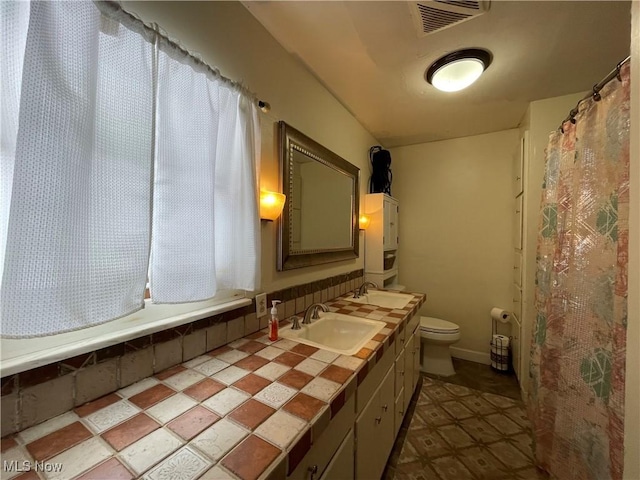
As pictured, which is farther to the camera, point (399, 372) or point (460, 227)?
point (460, 227)

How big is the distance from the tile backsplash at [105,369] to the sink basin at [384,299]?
104 centimetres

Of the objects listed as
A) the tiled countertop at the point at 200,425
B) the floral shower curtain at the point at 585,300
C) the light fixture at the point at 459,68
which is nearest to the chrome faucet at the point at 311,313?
the tiled countertop at the point at 200,425

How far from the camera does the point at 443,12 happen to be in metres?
1.11

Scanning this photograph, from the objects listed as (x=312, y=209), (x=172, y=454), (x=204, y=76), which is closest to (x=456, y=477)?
(x=172, y=454)

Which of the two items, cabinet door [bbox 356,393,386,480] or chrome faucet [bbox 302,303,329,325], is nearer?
cabinet door [bbox 356,393,386,480]

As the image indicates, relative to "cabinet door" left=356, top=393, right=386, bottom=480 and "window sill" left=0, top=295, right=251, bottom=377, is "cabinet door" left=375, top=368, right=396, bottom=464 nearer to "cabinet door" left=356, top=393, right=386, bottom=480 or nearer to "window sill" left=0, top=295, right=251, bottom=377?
"cabinet door" left=356, top=393, right=386, bottom=480

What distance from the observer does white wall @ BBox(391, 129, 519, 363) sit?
7.92 feet

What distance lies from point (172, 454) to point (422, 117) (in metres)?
2.59

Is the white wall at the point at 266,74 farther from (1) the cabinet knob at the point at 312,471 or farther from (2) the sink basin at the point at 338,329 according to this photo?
(1) the cabinet knob at the point at 312,471

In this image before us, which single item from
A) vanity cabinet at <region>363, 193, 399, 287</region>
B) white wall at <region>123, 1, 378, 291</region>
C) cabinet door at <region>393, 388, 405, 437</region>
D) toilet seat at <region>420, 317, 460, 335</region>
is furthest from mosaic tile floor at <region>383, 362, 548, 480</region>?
white wall at <region>123, 1, 378, 291</region>

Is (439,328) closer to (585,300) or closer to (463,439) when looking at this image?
(463,439)

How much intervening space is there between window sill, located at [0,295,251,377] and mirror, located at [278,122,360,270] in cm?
54

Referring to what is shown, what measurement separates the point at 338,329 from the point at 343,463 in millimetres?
662

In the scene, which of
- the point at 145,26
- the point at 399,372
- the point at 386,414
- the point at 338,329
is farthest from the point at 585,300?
the point at 145,26
